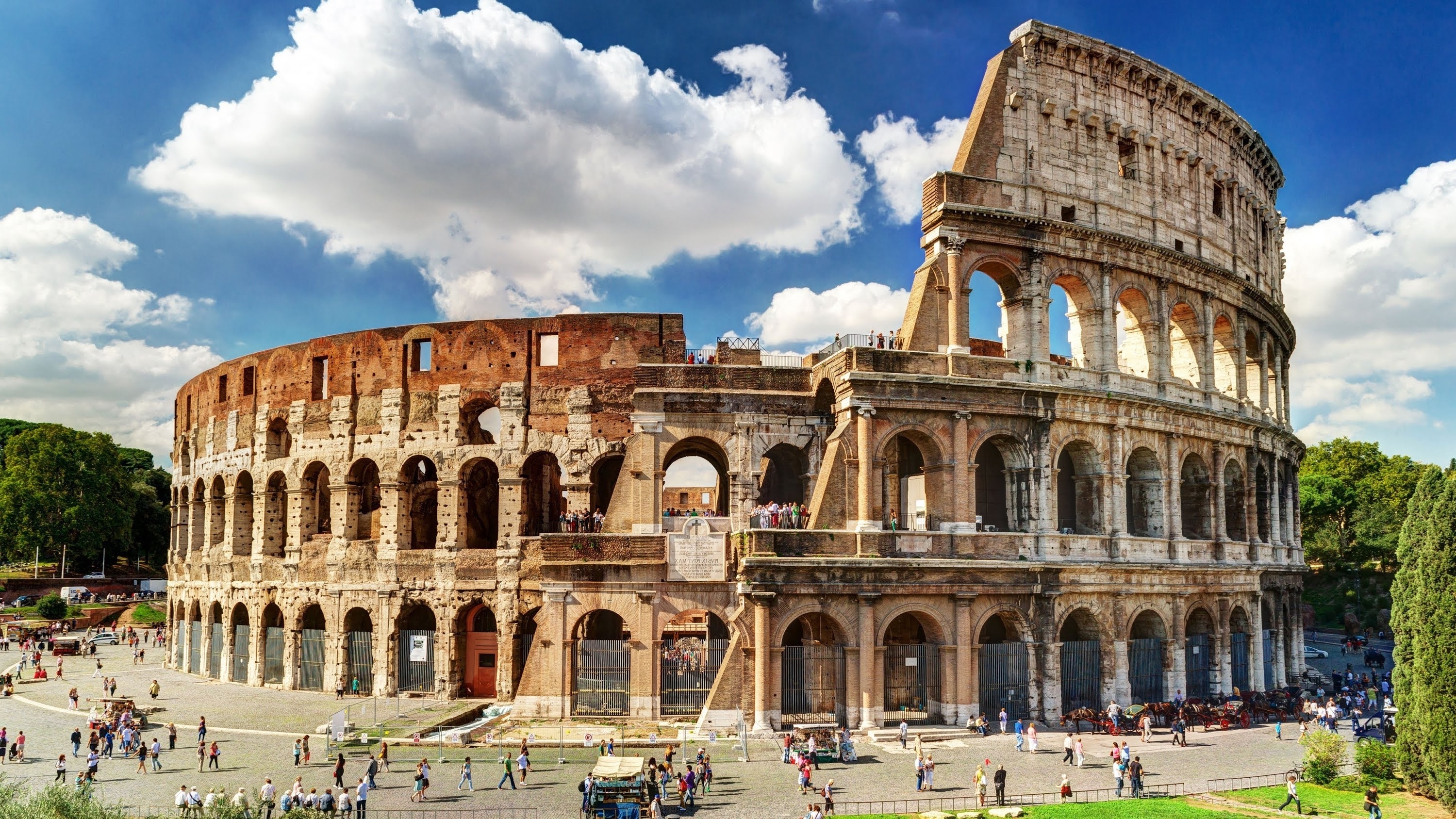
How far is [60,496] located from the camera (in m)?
68.0

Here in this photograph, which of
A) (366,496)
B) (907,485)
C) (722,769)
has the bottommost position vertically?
(722,769)

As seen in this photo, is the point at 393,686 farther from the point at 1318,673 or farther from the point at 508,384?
the point at 1318,673

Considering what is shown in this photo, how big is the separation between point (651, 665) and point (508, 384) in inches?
447

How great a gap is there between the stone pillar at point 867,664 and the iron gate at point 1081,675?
6.36m

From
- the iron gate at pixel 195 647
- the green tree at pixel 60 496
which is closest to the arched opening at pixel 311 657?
the iron gate at pixel 195 647

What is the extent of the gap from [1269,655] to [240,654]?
130 feet

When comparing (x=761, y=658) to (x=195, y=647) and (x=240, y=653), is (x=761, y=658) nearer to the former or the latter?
(x=240, y=653)

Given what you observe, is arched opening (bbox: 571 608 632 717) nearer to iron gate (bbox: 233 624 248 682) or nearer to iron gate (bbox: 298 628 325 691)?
iron gate (bbox: 298 628 325 691)

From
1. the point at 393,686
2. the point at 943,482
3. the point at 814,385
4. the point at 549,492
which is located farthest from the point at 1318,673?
the point at 393,686

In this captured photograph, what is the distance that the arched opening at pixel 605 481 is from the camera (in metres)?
34.9

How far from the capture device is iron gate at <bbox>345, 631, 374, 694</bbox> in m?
35.4

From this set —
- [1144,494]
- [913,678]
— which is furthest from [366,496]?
[1144,494]

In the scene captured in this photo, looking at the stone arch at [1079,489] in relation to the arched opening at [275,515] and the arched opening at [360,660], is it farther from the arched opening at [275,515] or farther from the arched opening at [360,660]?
the arched opening at [275,515]

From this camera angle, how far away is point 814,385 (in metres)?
31.5
